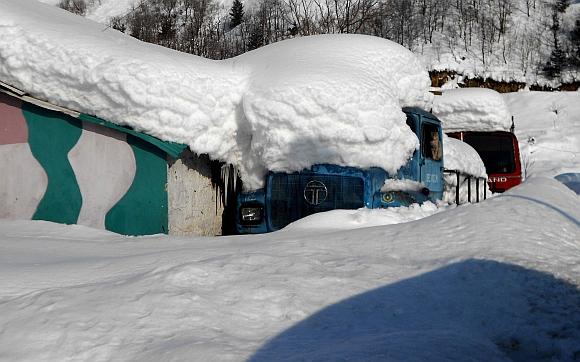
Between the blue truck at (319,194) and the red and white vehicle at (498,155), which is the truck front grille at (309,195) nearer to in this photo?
the blue truck at (319,194)

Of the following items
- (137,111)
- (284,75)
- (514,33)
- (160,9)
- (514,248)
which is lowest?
(514,248)

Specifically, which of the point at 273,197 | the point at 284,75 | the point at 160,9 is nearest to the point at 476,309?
the point at 273,197

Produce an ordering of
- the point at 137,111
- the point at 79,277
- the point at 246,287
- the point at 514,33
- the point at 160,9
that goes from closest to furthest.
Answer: the point at 246,287 < the point at 79,277 < the point at 137,111 < the point at 514,33 < the point at 160,9

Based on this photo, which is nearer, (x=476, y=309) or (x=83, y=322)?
(x=83, y=322)

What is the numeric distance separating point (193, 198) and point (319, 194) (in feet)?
6.53

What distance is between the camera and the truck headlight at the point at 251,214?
24.0 ft

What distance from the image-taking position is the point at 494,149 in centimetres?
1302

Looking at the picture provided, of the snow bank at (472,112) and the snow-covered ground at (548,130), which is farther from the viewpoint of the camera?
the snow-covered ground at (548,130)

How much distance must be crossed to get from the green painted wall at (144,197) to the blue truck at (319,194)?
108 cm

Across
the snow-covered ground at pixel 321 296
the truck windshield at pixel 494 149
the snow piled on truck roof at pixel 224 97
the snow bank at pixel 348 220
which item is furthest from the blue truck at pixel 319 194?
the truck windshield at pixel 494 149

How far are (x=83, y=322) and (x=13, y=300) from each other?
0.64 meters

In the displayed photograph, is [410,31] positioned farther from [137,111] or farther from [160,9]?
[137,111]

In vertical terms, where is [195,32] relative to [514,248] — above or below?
above

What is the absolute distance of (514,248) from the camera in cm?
403
